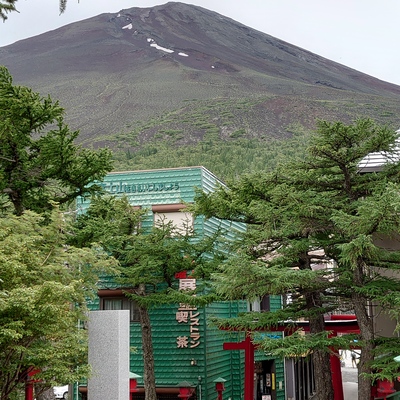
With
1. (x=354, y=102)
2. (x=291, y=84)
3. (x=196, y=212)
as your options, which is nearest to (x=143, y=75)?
(x=291, y=84)

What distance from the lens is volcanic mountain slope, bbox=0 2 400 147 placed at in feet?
324

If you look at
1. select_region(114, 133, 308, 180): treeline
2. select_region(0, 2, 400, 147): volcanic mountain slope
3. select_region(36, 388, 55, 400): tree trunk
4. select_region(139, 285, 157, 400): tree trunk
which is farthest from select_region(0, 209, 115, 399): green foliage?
select_region(0, 2, 400, 147): volcanic mountain slope

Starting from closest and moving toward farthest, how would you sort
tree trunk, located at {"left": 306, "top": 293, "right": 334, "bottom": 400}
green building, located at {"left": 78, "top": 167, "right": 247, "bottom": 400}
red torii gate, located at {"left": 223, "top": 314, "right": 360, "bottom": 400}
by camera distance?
tree trunk, located at {"left": 306, "top": 293, "right": 334, "bottom": 400} → red torii gate, located at {"left": 223, "top": 314, "right": 360, "bottom": 400} → green building, located at {"left": 78, "top": 167, "right": 247, "bottom": 400}

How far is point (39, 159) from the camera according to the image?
14.2 m

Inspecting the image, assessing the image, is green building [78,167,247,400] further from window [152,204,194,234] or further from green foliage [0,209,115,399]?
green foliage [0,209,115,399]

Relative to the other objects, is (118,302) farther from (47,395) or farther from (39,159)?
(39,159)

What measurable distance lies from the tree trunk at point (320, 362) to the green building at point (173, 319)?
604cm

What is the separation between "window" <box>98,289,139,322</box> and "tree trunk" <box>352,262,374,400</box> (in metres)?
11.1

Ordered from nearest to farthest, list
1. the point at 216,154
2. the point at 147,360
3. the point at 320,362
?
the point at 320,362 → the point at 147,360 → the point at 216,154

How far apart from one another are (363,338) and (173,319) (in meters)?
10.7

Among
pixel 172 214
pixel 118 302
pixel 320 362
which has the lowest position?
pixel 320 362

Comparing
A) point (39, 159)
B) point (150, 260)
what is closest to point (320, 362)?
point (150, 260)

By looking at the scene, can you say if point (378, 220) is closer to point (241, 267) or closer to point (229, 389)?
point (241, 267)

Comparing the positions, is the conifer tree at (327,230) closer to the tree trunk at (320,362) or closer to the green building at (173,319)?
the tree trunk at (320,362)
